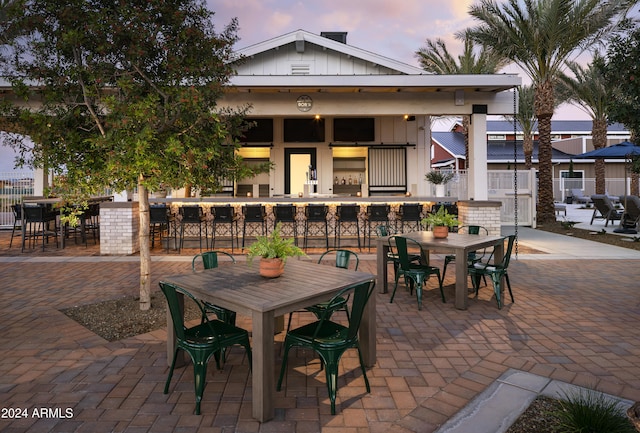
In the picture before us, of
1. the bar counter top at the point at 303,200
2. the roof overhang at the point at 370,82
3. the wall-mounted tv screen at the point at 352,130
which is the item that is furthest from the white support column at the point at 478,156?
the wall-mounted tv screen at the point at 352,130

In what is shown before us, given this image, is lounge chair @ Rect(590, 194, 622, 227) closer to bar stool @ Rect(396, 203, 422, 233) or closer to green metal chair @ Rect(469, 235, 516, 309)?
bar stool @ Rect(396, 203, 422, 233)

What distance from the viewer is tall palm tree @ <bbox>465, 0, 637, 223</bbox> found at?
452 inches

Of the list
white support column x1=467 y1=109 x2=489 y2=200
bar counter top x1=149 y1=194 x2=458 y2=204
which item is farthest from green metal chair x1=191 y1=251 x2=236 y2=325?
white support column x1=467 y1=109 x2=489 y2=200

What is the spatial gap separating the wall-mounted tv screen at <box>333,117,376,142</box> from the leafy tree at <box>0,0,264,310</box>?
25.4 ft

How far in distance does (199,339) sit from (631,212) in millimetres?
13038

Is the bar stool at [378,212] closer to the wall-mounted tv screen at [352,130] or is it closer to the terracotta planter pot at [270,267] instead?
the wall-mounted tv screen at [352,130]

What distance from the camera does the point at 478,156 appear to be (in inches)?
370

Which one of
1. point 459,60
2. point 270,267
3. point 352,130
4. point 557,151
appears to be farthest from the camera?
point 557,151

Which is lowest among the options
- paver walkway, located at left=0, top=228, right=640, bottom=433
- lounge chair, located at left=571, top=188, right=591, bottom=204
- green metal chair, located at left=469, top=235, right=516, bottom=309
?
paver walkway, located at left=0, top=228, right=640, bottom=433

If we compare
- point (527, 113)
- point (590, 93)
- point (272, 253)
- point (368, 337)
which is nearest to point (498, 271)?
point (368, 337)

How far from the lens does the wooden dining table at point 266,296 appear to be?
2520mm

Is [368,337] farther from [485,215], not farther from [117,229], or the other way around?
[117,229]

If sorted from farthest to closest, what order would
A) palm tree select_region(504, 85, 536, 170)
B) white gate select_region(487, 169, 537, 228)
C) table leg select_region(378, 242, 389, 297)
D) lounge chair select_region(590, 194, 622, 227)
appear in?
1. palm tree select_region(504, 85, 536, 170)
2. white gate select_region(487, 169, 537, 228)
3. lounge chair select_region(590, 194, 622, 227)
4. table leg select_region(378, 242, 389, 297)

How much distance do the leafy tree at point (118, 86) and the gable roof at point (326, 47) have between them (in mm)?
6870
